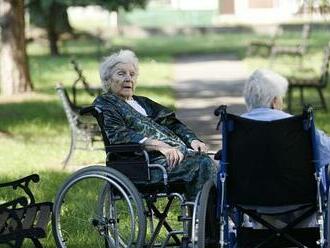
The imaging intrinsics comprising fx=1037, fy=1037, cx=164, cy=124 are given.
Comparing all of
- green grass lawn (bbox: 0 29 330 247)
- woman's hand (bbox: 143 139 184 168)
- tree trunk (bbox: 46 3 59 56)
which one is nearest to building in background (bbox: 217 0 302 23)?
green grass lawn (bbox: 0 29 330 247)

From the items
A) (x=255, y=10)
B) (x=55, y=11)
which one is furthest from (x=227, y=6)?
(x=55, y=11)

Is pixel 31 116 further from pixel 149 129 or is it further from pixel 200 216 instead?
pixel 200 216

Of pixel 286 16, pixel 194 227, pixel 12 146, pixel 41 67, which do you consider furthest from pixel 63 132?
pixel 286 16

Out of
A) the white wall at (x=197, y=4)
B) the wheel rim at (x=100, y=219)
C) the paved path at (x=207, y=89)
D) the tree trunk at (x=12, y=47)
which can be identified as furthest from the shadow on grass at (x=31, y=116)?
the white wall at (x=197, y=4)

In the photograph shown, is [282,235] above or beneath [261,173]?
beneath

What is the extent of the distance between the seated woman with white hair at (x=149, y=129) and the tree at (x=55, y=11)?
1873 cm

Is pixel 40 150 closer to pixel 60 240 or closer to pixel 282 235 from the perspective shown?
pixel 60 240

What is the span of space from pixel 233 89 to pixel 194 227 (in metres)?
13.4

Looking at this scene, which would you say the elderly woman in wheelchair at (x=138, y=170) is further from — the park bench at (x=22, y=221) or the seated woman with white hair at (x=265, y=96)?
the seated woman with white hair at (x=265, y=96)

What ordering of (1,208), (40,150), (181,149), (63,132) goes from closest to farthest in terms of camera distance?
(1,208), (181,149), (40,150), (63,132)

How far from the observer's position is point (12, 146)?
38.8ft

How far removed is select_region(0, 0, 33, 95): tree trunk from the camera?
1745cm

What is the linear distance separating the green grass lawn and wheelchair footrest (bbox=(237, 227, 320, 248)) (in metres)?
1.83

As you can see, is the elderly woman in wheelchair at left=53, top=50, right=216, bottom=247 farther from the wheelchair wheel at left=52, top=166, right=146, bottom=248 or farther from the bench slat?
the bench slat
